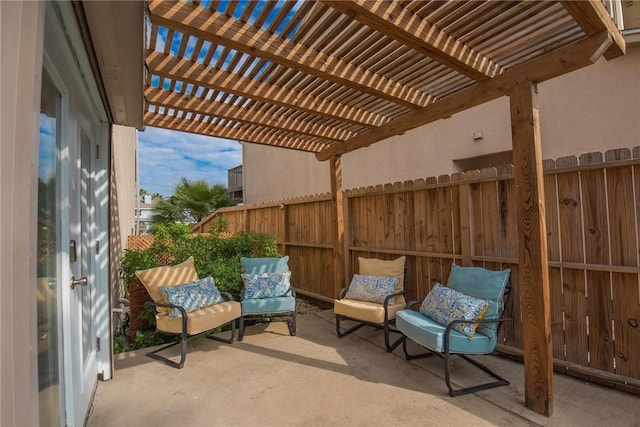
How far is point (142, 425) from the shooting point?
2.22m

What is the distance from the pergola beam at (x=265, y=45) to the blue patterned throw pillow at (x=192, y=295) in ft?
8.14

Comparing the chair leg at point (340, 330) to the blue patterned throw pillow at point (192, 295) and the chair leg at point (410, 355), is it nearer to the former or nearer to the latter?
the chair leg at point (410, 355)

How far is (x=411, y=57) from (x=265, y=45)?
47.1 inches

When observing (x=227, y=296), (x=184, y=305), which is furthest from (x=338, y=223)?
(x=184, y=305)

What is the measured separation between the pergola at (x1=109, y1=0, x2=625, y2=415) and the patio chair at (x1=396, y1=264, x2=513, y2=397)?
0.34m

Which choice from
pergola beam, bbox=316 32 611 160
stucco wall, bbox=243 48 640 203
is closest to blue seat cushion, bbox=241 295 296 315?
pergola beam, bbox=316 32 611 160

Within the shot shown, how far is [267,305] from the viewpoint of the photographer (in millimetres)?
3826

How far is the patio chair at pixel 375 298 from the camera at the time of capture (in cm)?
345

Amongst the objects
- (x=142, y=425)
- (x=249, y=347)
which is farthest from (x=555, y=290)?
(x=142, y=425)

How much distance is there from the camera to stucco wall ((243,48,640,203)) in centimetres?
382

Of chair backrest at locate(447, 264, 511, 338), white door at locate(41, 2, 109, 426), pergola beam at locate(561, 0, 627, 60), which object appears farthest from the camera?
chair backrest at locate(447, 264, 511, 338)

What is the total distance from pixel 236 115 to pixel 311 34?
5.03 feet

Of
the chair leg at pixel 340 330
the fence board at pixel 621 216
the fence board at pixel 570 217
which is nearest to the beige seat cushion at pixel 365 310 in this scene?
the chair leg at pixel 340 330

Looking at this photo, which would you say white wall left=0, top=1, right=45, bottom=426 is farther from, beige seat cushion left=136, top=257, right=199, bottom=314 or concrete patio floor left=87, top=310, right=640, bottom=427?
beige seat cushion left=136, top=257, right=199, bottom=314
